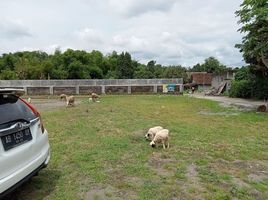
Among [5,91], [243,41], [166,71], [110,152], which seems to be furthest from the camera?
[166,71]

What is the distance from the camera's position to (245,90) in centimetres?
2677

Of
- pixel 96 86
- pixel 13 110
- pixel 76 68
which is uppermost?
pixel 76 68

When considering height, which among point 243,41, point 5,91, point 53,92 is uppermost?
point 243,41

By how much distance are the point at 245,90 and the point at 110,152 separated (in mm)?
23907

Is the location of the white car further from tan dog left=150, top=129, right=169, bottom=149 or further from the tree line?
the tree line

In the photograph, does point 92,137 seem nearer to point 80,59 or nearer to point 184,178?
point 184,178

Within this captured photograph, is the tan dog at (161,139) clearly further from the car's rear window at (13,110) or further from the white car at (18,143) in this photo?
the car's rear window at (13,110)

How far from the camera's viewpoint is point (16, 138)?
3186mm

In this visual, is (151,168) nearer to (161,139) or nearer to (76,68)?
(161,139)

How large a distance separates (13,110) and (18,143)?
Result: 0.44 m

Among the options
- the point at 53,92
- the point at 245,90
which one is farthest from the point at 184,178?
the point at 53,92

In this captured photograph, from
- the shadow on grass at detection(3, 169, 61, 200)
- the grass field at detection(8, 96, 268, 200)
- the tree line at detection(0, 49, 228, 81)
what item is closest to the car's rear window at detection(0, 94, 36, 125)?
the shadow on grass at detection(3, 169, 61, 200)

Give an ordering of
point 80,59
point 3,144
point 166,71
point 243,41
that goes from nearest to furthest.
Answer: point 3,144 → point 243,41 → point 80,59 → point 166,71

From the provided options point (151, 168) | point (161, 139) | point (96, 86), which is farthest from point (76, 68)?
point (151, 168)
